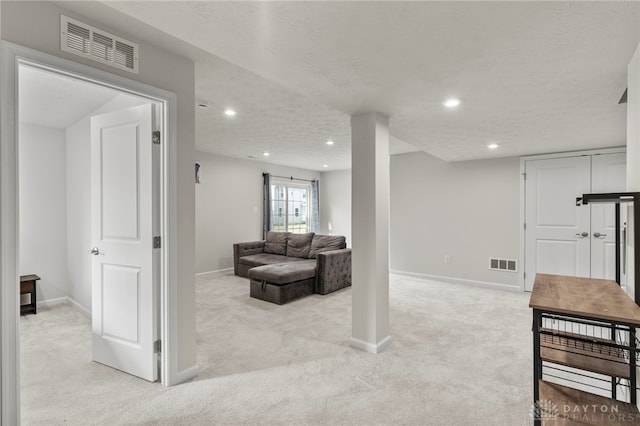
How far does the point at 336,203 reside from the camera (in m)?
8.68

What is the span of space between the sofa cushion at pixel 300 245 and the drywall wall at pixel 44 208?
350cm

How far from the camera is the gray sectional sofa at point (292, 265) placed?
448 centimetres

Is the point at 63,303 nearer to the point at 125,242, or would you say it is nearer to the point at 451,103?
the point at 125,242

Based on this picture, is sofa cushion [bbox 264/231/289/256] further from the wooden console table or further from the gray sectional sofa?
the wooden console table

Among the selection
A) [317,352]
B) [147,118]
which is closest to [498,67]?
[147,118]

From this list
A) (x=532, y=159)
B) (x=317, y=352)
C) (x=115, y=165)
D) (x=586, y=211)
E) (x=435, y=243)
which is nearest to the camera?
(x=115, y=165)

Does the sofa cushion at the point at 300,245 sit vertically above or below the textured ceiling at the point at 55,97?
below

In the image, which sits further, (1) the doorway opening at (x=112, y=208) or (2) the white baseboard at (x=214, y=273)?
(2) the white baseboard at (x=214, y=273)

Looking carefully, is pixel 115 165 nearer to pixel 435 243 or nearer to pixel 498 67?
pixel 498 67

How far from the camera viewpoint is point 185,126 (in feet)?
7.67

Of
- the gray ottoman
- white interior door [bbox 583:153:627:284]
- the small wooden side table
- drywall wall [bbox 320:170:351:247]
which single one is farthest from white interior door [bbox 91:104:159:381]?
drywall wall [bbox 320:170:351:247]

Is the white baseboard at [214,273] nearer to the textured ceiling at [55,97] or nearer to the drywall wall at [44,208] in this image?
the drywall wall at [44,208]

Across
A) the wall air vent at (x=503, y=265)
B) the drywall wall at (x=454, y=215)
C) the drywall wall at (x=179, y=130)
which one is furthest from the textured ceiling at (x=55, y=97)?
the wall air vent at (x=503, y=265)

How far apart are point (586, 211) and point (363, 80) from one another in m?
4.54
